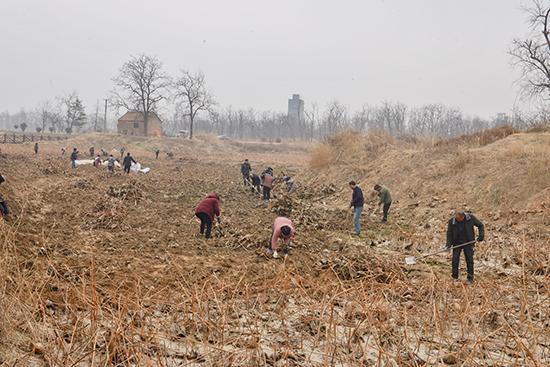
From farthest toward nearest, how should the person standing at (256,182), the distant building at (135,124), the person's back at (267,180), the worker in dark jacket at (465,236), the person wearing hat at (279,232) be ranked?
the distant building at (135,124)
the person standing at (256,182)
the person's back at (267,180)
the person wearing hat at (279,232)
the worker in dark jacket at (465,236)

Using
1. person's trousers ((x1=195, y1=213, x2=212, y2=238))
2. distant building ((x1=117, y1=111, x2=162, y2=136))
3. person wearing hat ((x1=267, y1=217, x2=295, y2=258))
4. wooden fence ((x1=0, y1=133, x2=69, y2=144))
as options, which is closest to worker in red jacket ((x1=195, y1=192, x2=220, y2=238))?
person's trousers ((x1=195, y1=213, x2=212, y2=238))

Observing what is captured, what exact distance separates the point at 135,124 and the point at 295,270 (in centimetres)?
5733

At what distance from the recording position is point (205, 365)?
3.35m

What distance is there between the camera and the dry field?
348cm

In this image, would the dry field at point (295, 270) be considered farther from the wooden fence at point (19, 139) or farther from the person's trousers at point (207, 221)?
the wooden fence at point (19, 139)

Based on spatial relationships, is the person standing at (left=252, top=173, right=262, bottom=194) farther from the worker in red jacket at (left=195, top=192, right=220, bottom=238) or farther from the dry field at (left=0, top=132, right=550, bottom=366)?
the worker in red jacket at (left=195, top=192, right=220, bottom=238)

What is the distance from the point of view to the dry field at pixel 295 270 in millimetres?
3480

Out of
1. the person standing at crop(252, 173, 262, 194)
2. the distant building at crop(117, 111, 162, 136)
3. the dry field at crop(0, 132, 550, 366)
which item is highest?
the distant building at crop(117, 111, 162, 136)

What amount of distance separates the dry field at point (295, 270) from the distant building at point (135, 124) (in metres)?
37.7

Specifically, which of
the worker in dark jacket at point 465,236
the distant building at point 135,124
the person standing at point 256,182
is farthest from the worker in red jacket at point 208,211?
the distant building at point 135,124

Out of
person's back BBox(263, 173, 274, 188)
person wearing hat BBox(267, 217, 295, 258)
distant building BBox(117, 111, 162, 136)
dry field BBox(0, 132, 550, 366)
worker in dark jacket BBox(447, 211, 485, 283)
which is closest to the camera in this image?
dry field BBox(0, 132, 550, 366)

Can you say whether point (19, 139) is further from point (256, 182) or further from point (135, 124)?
point (256, 182)

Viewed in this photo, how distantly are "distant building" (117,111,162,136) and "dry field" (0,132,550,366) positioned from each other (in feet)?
124

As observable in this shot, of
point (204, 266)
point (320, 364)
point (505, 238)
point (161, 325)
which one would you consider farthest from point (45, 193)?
point (505, 238)
